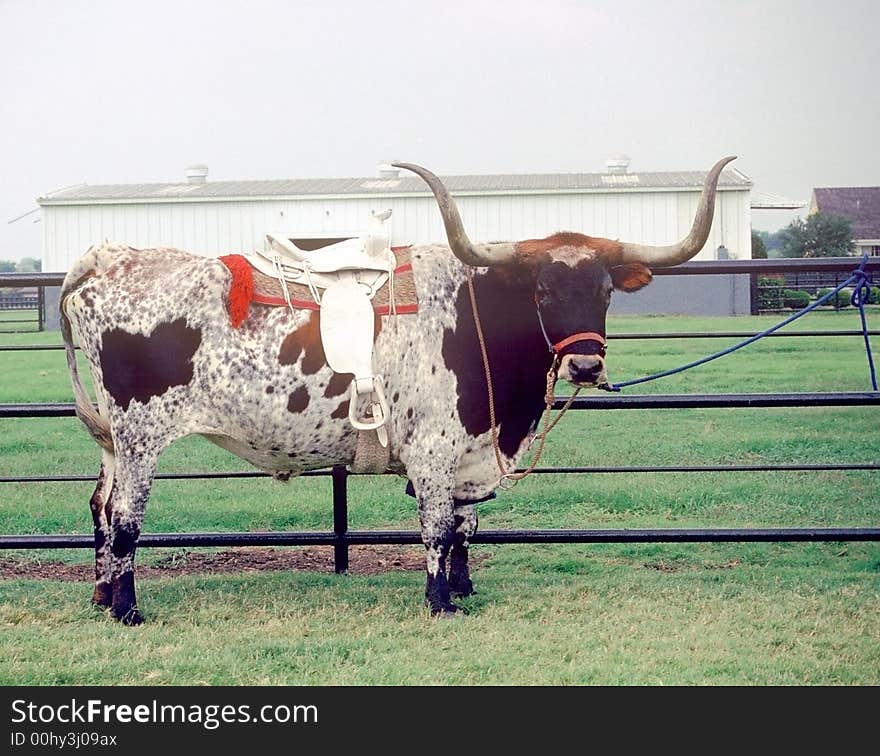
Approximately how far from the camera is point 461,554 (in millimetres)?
5746

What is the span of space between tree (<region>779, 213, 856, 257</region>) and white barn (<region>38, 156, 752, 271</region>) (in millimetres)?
8127

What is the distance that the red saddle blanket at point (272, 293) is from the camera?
17.3 feet

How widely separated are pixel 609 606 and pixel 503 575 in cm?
79

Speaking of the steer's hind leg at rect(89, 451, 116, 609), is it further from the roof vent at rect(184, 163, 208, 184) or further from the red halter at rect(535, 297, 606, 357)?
the roof vent at rect(184, 163, 208, 184)

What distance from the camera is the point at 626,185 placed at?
32.1 meters

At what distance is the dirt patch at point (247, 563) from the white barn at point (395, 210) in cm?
2396

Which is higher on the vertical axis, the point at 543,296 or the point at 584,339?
the point at 543,296

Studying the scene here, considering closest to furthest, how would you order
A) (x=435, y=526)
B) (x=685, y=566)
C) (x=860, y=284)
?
(x=435, y=526)
(x=860, y=284)
(x=685, y=566)

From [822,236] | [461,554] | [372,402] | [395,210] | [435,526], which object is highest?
[395,210]

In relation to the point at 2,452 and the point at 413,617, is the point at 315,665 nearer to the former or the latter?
the point at 413,617

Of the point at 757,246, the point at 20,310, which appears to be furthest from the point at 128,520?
the point at 757,246

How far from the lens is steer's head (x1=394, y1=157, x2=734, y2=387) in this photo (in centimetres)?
503

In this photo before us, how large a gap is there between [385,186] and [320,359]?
2849cm

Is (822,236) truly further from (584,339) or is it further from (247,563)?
(584,339)
